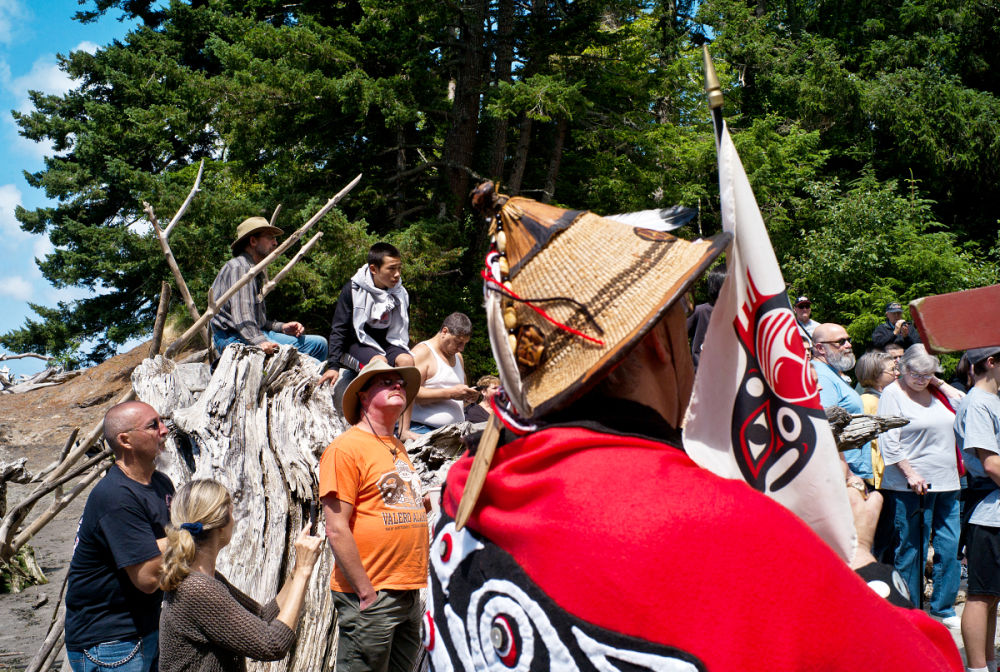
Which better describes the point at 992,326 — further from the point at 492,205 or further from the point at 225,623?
the point at 225,623

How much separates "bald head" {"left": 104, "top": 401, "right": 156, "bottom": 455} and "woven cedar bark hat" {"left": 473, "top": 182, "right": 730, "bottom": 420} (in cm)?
299

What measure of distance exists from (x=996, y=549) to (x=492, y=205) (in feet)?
15.6

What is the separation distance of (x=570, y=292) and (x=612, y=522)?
0.41 m

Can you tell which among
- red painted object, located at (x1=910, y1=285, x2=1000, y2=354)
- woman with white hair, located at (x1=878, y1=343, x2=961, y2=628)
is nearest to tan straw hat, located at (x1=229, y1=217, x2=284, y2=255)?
woman with white hair, located at (x1=878, y1=343, x2=961, y2=628)

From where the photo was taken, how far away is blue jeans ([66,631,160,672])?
362 centimetres

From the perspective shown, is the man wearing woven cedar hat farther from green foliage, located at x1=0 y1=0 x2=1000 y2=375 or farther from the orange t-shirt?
green foliage, located at x1=0 y1=0 x2=1000 y2=375

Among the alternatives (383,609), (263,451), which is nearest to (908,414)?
(383,609)

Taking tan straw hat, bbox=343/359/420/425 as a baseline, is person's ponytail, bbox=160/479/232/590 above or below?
below

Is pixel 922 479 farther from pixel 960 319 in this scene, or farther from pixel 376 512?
pixel 960 319

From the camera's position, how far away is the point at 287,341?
293 inches

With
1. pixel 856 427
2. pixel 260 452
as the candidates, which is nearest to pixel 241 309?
pixel 260 452

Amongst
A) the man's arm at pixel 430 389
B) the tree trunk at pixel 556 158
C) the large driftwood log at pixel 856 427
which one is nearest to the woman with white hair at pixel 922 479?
the large driftwood log at pixel 856 427

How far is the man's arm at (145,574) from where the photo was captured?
360 centimetres

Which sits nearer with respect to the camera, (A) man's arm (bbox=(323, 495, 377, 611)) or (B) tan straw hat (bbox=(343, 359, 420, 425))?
(A) man's arm (bbox=(323, 495, 377, 611))
